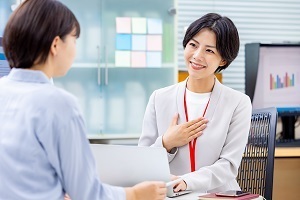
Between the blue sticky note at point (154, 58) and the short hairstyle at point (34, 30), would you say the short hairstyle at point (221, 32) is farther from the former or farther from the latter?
the blue sticky note at point (154, 58)

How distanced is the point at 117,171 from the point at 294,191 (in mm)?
1782

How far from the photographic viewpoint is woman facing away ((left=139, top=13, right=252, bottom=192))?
1.98m

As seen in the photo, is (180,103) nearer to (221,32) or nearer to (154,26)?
(221,32)

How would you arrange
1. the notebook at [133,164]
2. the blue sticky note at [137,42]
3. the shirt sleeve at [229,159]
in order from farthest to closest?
the blue sticky note at [137,42] < the shirt sleeve at [229,159] < the notebook at [133,164]

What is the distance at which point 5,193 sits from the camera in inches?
45.4

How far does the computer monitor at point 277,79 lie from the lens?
10.9ft

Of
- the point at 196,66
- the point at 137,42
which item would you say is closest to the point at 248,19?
the point at 137,42

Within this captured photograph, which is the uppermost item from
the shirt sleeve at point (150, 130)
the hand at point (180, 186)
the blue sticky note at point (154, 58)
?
the blue sticky note at point (154, 58)

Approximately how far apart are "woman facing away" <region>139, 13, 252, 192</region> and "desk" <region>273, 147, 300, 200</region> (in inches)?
39.6

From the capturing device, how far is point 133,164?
1509 mm

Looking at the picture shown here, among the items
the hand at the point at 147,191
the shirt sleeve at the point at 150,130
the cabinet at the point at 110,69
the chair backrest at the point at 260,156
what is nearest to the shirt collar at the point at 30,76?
the hand at the point at 147,191

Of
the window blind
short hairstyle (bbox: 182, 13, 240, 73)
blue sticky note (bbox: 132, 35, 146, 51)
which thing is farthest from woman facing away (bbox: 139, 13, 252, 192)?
the window blind

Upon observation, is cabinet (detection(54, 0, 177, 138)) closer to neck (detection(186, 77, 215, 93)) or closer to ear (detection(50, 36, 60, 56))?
neck (detection(186, 77, 215, 93))

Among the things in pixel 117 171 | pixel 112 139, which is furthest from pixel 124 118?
pixel 117 171
